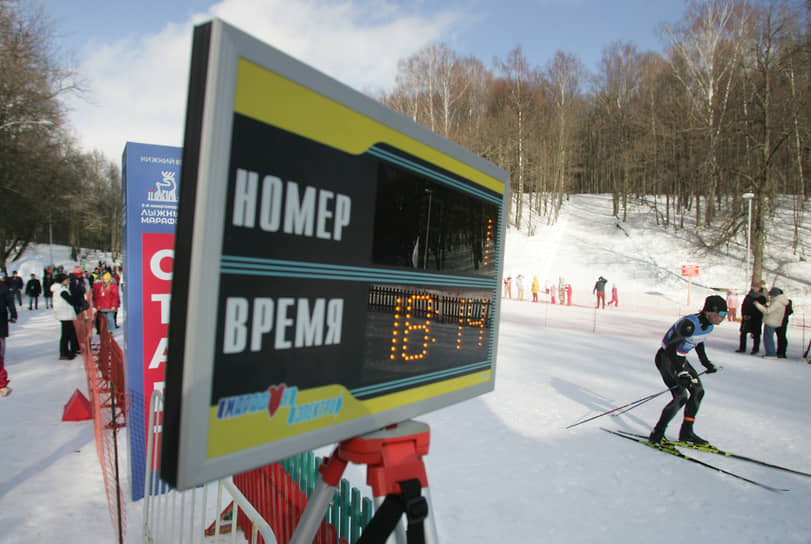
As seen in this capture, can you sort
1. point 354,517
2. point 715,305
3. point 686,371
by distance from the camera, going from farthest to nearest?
point 686,371
point 715,305
point 354,517

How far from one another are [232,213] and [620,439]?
6.50 metres

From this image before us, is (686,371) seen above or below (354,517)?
above

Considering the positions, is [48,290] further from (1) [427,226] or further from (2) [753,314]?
(2) [753,314]

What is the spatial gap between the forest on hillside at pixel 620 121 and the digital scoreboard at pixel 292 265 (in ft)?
80.6

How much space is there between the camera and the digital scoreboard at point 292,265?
3.34ft

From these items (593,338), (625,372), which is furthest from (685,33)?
(625,372)

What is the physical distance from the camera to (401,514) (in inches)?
55.7

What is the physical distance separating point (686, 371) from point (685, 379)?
11 cm

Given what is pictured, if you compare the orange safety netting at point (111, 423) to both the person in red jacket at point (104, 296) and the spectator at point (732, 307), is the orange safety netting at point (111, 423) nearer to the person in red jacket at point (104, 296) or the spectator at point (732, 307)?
the person in red jacket at point (104, 296)

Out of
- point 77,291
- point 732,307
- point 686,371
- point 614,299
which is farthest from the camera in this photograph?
point 614,299

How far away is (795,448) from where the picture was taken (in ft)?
19.4

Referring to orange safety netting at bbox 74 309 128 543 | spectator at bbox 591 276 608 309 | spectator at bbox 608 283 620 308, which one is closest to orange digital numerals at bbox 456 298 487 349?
orange safety netting at bbox 74 309 128 543

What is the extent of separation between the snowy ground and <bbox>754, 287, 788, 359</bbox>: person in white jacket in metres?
0.60

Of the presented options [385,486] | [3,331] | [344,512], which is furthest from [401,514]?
[3,331]
